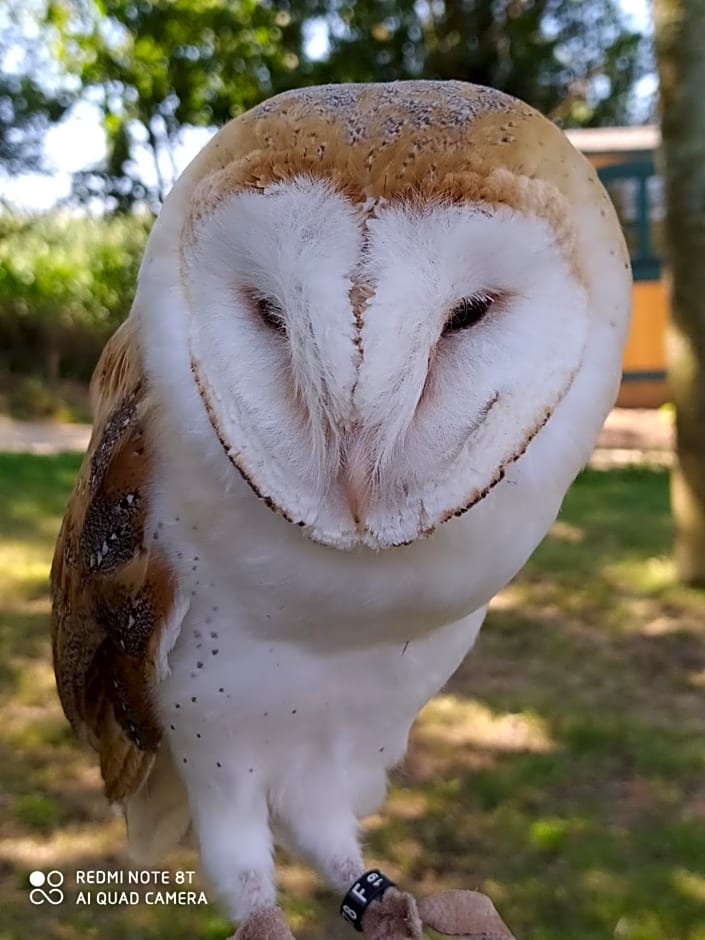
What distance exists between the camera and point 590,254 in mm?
773

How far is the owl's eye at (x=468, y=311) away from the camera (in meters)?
0.69

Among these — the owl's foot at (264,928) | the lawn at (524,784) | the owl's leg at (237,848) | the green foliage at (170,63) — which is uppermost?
the green foliage at (170,63)

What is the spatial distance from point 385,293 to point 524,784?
5.77ft

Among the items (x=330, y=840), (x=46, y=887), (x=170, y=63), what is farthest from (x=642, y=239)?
(x=330, y=840)

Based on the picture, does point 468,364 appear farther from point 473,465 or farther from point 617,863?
point 617,863

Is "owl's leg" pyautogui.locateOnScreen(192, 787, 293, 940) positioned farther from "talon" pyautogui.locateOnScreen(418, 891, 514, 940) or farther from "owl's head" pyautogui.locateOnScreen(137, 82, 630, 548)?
"owl's head" pyautogui.locateOnScreen(137, 82, 630, 548)

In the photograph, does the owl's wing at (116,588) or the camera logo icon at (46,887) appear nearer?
the owl's wing at (116,588)

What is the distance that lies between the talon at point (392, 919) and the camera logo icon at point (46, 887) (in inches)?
39.8

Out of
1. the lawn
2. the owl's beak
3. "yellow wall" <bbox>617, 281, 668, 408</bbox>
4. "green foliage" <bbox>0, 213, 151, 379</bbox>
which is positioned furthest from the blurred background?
"green foliage" <bbox>0, 213, 151, 379</bbox>

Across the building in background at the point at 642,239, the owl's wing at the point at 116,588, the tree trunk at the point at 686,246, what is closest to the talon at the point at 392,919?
the owl's wing at the point at 116,588

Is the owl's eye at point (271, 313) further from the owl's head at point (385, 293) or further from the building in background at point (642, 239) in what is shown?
the building in background at point (642, 239)

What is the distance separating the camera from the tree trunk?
8.39 ft

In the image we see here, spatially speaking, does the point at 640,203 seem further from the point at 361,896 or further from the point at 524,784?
the point at 361,896

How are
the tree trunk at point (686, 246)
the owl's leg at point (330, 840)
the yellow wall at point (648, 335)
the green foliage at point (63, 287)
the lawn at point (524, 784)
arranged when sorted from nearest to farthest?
the owl's leg at point (330, 840) → the lawn at point (524, 784) → the tree trunk at point (686, 246) → the yellow wall at point (648, 335) → the green foliage at point (63, 287)
